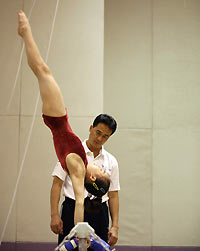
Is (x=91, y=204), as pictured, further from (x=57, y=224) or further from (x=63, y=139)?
(x=63, y=139)

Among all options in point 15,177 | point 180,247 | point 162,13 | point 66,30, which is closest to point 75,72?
point 66,30

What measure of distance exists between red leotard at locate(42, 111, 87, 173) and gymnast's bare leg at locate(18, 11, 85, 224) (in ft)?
0.12

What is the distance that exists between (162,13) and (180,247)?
93.3 inches

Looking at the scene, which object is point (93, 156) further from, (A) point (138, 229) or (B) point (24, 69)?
(A) point (138, 229)

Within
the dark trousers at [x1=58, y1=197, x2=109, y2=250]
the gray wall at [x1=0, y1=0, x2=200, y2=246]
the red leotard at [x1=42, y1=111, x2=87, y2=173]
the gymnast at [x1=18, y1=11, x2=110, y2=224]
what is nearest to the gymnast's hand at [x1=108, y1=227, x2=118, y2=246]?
the dark trousers at [x1=58, y1=197, x2=109, y2=250]

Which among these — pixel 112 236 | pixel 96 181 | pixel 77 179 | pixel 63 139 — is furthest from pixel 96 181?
pixel 112 236

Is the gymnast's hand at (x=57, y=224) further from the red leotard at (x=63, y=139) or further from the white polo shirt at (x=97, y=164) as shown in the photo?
the red leotard at (x=63, y=139)

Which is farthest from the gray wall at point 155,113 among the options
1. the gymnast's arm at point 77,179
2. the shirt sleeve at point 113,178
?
the gymnast's arm at point 77,179

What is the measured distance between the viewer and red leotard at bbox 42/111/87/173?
7.59ft

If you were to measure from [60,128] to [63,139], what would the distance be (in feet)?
0.22

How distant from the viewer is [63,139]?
7.73 ft

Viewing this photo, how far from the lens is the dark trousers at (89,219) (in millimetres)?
2477

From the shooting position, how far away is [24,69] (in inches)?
136

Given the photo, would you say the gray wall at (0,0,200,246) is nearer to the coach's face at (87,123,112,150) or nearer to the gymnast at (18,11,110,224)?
the coach's face at (87,123,112,150)
